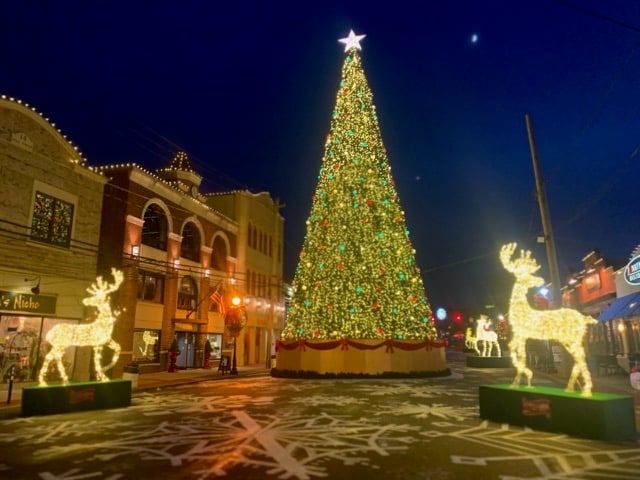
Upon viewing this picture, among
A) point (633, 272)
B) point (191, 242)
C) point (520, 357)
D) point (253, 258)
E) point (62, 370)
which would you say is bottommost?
point (62, 370)

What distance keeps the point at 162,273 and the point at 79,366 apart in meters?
7.21

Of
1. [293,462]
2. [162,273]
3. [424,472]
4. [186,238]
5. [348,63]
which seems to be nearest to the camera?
[424,472]

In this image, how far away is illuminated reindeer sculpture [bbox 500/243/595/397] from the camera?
374 inches

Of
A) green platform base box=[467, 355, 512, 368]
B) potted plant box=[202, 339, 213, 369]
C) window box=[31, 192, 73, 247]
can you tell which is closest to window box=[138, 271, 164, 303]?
potted plant box=[202, 339, 213, 369]

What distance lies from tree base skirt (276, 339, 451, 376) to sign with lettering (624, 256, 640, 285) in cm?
1070

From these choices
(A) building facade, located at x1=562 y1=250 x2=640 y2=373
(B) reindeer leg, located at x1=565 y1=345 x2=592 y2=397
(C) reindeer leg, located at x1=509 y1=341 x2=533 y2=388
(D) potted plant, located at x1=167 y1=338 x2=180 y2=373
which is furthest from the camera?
(D) potted plant, located at x1=167 y1=338 x2=180 y2=373

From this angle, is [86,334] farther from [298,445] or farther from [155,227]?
[155,227]

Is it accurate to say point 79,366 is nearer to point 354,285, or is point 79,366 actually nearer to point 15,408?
point 15,408

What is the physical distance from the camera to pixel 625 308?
22109mm

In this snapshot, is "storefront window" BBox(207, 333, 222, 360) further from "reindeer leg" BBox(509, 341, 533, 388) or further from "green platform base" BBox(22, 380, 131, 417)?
"reindeer leg" BBox(509, 341, 533, 388)

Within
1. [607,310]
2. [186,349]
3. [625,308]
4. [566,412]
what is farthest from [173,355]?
[607,310]

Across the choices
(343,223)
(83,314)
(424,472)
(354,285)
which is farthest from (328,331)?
(424,472)

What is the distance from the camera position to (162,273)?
27031mm

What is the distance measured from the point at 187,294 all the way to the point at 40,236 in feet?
36.2
